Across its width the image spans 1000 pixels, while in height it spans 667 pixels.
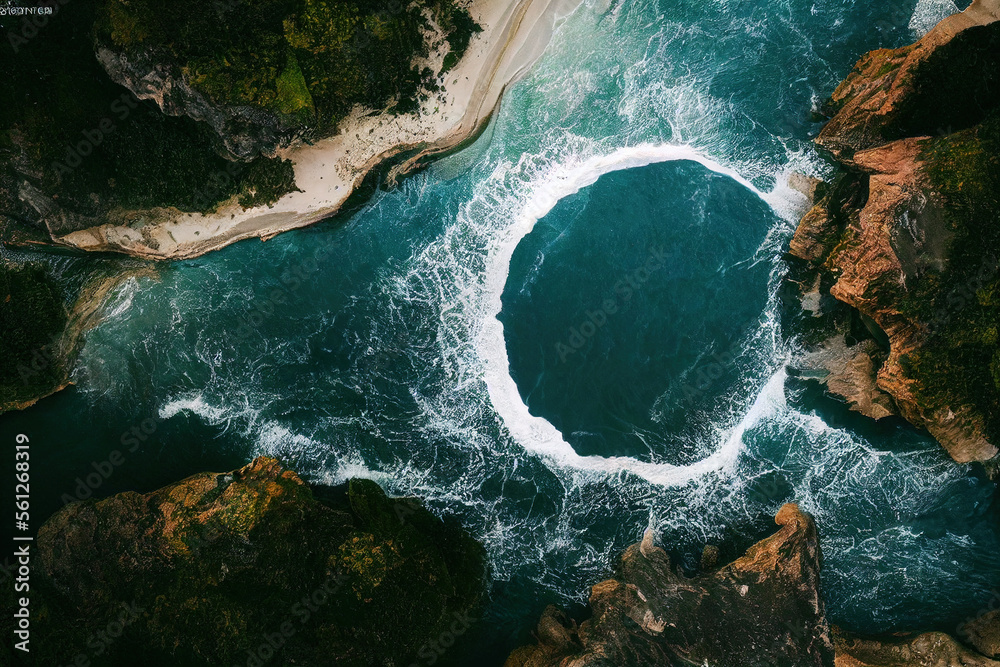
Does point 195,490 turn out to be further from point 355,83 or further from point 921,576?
point 921,576

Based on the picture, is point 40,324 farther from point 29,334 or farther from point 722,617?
A: point 722,617

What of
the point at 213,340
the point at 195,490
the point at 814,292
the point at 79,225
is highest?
the point at 79,225

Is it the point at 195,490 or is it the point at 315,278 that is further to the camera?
the point at 315,278

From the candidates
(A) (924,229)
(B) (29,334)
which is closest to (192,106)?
(B) (29,334)

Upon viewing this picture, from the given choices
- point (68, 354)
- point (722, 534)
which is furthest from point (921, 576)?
point (68, 354)

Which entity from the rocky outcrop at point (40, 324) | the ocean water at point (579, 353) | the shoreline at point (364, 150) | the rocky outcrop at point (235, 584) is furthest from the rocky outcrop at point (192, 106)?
the rocky outcrop at point (235, 584)

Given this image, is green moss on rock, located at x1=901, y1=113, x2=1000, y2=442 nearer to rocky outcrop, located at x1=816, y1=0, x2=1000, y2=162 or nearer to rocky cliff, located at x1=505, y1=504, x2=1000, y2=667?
rocky outcrop, located at x1=816, y1=0, x2=1000, y2=162
